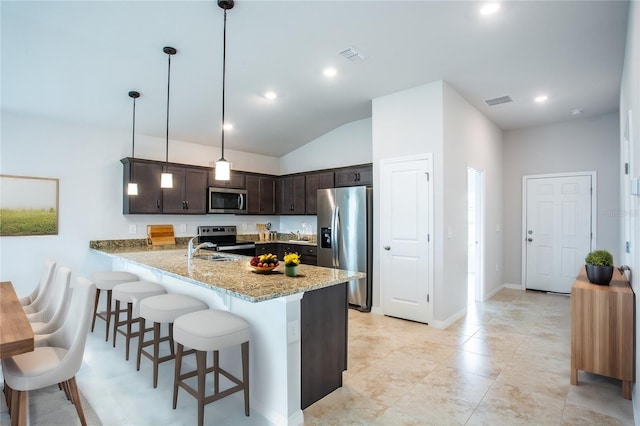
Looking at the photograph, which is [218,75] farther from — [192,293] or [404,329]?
[404,329]

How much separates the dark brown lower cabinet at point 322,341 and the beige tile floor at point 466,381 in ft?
0.36

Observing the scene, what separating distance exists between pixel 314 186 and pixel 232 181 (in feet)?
4.66

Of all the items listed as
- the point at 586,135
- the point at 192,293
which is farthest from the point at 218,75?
the point at 586,135

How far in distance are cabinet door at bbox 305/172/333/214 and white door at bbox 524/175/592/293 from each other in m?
3.50

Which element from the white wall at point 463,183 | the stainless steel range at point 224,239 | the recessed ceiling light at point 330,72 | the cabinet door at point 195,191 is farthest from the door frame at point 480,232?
the cabinet door at point 195,191

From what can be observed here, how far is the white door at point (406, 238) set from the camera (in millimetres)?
4090

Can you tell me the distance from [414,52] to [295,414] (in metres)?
3.29

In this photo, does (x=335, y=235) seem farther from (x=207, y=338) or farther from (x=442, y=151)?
(x=207, y=338)

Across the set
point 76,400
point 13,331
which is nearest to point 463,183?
point 76,400

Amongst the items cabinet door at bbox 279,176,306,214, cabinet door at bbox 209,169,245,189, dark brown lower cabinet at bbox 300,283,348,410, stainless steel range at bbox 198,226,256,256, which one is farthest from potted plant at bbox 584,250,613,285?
cabinet door at bbox 209,169,245,189

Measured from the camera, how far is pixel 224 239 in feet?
19.5

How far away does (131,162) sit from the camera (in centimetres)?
472

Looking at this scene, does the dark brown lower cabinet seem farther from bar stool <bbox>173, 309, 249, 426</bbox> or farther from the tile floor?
bar stool <bbox>173, 309, 249, 426</bbox>

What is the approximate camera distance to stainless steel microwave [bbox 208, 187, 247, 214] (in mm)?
5574
